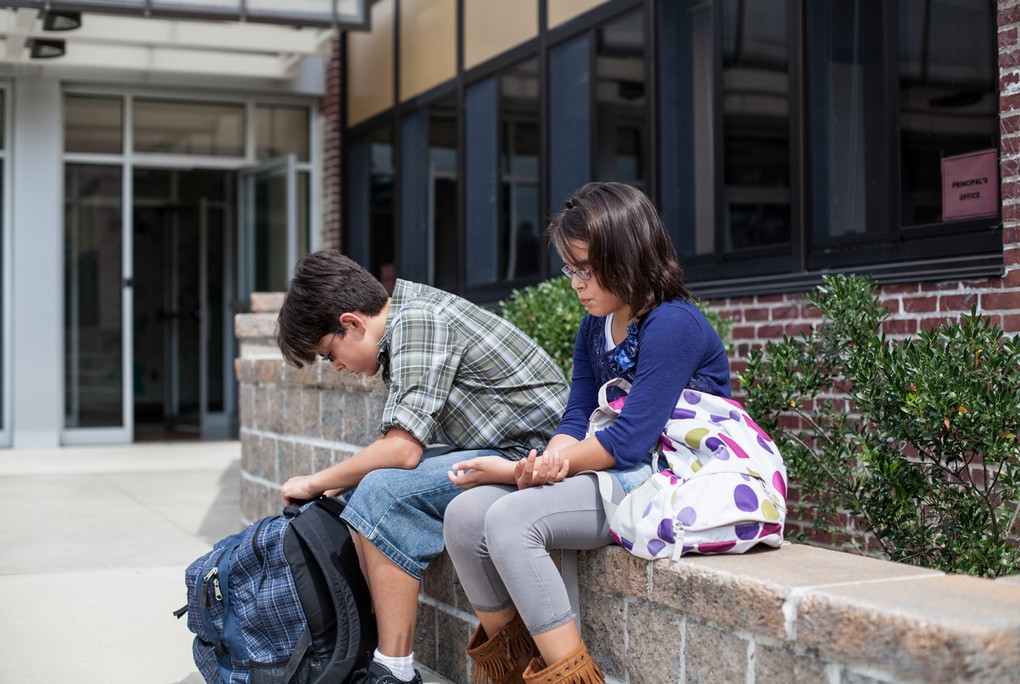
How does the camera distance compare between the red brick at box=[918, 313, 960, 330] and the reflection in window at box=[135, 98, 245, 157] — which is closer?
the red brick at box=[918, 313, 960, 330]

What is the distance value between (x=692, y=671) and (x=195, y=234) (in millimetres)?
12649

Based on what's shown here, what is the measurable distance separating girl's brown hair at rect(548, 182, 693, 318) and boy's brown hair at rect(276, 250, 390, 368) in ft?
2.40

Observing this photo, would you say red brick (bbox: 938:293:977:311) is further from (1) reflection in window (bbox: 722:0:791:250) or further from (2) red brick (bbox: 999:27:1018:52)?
(1) reflection in window (bbox: 722:0:791:250)

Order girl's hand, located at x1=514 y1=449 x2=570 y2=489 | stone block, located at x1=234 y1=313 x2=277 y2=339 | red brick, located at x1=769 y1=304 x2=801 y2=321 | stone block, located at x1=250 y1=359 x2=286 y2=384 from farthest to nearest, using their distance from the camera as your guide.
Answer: stone block, located at x1=234 y1=313 x2=277 y2=339
stone block, located at x1=250 y1=359 x2=286 y2=384
red brick, located at x1=769 y1=304 x2=801 y2=321
girl's hand, located at x1=514 y1=449 x2=570 y2=489

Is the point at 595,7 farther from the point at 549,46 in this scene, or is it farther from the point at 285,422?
the point at 285,422

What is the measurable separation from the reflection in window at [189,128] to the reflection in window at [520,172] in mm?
4147

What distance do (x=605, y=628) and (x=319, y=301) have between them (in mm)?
1214

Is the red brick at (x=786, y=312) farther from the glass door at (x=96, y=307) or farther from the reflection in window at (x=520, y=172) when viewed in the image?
the glass door at (x=96, y=307)

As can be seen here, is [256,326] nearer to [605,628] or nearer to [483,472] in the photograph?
[483,472]

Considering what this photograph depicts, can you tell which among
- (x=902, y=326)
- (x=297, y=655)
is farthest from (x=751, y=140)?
(x=297, y=655)

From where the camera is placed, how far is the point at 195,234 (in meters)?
14.2

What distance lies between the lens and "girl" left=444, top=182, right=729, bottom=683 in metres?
2.65

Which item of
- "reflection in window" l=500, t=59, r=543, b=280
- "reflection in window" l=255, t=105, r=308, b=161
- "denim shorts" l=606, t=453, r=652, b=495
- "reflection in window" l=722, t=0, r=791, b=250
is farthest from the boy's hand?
"reflection in window" l=255, t=105, r=308, b=161

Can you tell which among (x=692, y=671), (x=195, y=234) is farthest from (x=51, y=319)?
(x=692, y=671)
